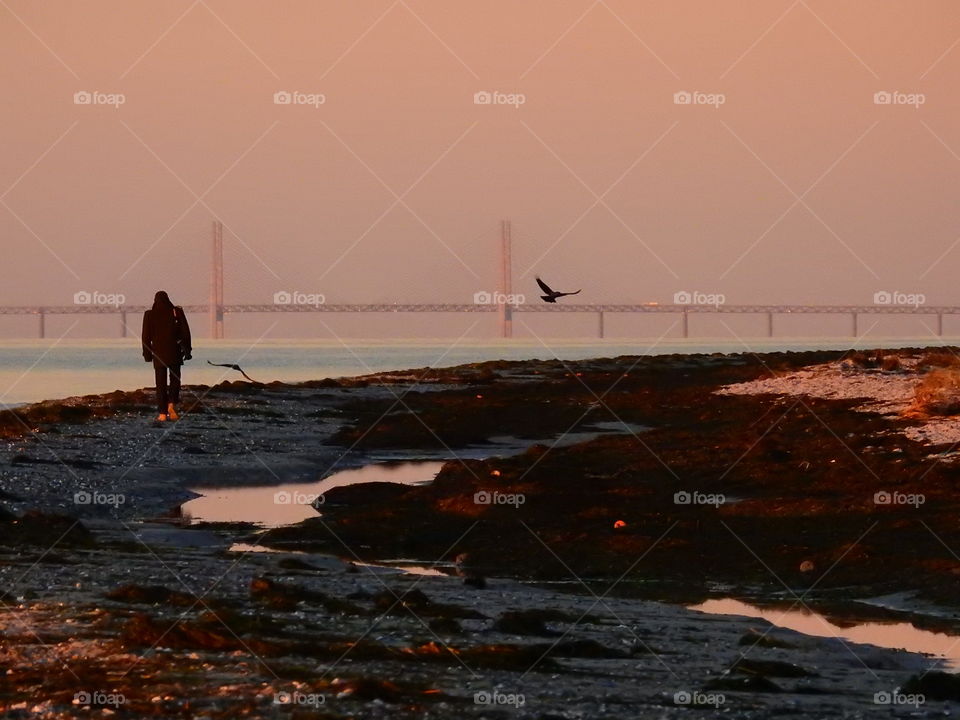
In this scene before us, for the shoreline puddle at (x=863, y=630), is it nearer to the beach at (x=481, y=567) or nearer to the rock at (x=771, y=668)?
the beach at (x=481, y=567)

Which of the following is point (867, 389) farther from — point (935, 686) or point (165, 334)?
point (935, 686)

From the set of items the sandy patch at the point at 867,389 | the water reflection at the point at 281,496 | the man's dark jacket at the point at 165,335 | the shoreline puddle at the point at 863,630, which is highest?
the man's dark jacket at the point at 165,335

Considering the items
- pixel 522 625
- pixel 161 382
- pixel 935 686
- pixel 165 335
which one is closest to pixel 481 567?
pixel 522 625

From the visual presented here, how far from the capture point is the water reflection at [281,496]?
22156 mm

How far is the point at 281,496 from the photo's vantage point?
2536cm

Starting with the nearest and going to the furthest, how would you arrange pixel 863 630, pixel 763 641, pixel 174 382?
pixel 763 641
pixel 863 630
pixel 174 382

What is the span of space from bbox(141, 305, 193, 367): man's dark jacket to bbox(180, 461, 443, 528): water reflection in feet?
10.3

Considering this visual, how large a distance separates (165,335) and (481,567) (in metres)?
11.7

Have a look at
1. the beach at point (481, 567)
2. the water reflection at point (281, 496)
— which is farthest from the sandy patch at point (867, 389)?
the water reflection at point (281, 496)

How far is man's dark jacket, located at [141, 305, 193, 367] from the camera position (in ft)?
92.6

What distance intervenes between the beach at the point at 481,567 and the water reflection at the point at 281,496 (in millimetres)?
164

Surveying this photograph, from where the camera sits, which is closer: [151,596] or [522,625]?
[522,625]

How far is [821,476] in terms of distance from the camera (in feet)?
81.6

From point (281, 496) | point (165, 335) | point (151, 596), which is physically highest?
point (165, 335)
